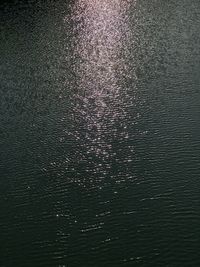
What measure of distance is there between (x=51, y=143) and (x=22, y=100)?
11041 millimetres

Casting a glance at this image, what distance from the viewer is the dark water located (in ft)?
92.4

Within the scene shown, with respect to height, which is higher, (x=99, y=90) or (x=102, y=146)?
(x=99, y=90)

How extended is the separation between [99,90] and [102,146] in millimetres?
13229

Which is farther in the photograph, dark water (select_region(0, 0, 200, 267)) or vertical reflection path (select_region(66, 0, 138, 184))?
vertical reflection path (select_region(66, 0, 138, 184))

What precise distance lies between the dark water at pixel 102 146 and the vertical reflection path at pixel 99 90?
16 centimetres

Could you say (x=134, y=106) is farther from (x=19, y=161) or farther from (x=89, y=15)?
(x=89, y=15)

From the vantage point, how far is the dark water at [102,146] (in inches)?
1109

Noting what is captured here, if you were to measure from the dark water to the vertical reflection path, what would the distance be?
16cm

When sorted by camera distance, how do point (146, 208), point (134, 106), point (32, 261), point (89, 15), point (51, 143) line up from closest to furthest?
point (32, 261) → point (146, 208) → point (51, 143) → point (134, 106) → point (89, 15)

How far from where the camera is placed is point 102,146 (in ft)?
129

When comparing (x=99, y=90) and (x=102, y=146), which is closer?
(x=102, y=146)

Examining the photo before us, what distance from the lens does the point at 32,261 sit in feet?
89.0

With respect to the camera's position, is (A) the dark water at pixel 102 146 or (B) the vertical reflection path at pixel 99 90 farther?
(B) the vertical reflection path at pixel 99 90

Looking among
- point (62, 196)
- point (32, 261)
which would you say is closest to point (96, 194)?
point (62, 196)
